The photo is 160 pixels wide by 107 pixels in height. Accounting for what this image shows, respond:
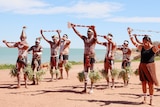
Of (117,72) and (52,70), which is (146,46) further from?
(52,70)

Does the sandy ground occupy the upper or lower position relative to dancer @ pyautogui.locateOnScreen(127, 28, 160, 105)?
lower

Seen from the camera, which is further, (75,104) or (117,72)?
(117,72)

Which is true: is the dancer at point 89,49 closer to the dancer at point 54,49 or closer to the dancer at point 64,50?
the dancer at point 54,49

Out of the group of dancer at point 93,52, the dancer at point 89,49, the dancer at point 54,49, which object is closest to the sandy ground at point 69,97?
the group of dancer at point 93,52

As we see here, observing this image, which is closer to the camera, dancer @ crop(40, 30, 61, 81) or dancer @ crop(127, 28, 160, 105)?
dancer @ crop(127, 28, 160, 105)

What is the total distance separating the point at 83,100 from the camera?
10.9 m

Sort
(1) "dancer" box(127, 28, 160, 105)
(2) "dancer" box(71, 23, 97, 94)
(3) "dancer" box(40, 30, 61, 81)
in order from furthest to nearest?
1. (3) "dancer" box(40, 30, 61, 81)
2. (2) "dancer" box(71, 23, 97, 94)
3. (1) "dancer" box(127, 28, 160, 105)

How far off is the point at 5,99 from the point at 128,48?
6.00 meters

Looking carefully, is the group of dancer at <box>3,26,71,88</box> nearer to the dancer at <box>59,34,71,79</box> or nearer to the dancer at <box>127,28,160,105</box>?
the dancer at <box>59,34,71,79</box>

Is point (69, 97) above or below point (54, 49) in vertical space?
below

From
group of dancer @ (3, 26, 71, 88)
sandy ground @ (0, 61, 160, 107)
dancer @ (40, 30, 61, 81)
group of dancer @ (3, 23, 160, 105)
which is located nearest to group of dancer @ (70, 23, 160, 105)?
group of dancer @ (3, 23, 160, 105)

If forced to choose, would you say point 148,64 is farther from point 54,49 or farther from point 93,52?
point 54,49

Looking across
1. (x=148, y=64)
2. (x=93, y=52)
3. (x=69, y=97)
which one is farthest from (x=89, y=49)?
(x=148, y=64)

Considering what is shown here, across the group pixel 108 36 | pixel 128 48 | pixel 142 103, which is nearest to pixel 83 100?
pixel 142 103
